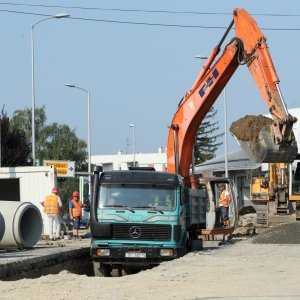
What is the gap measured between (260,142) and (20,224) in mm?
6632

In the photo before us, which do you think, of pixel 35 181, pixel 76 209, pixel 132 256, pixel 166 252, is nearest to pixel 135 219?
pixel 132 256

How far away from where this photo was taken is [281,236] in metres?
24.8

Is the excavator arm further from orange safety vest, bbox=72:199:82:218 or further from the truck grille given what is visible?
orange safety vest, bbox=72:199:82:218

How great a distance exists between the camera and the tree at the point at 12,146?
203 feet

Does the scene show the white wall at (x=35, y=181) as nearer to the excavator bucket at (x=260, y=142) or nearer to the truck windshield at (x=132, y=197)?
the excavator bucket at (x=260, y=142)

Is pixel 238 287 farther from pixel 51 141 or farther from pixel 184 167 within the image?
pixel 51 141

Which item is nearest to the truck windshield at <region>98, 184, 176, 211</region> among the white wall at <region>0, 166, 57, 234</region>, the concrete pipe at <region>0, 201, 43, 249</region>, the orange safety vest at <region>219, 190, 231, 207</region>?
the concrete pipe at <region>0, 201, 43, 249</region>

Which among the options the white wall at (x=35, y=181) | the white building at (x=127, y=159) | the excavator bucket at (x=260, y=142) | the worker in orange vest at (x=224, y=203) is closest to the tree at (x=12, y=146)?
the worker in orange vest at (x=224, y=203)

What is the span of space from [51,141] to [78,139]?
469cm

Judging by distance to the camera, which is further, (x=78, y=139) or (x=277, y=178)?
(x=78, y=139)

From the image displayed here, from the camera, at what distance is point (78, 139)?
116 m

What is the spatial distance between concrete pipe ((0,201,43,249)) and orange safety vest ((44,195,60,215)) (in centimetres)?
347

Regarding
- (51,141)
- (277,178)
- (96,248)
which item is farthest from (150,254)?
(51,141)

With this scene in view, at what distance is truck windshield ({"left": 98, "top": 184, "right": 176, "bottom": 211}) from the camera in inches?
757
